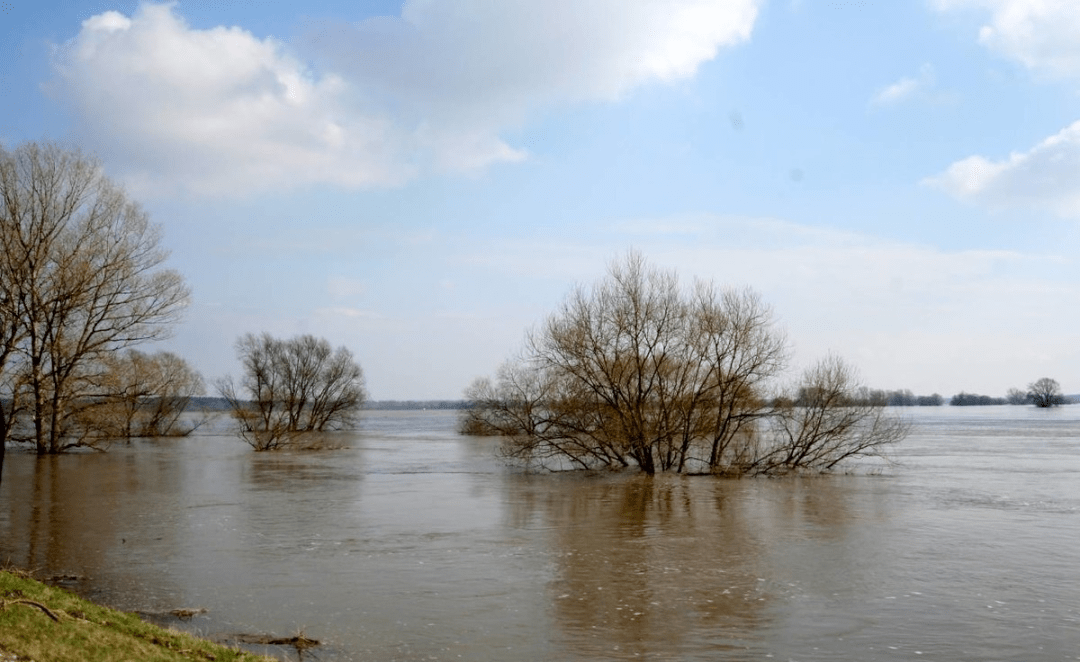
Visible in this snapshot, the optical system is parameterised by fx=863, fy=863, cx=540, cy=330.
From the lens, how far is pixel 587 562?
45.3ft

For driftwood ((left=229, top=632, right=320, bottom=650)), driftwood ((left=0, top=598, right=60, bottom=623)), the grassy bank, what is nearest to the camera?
the grassy bank

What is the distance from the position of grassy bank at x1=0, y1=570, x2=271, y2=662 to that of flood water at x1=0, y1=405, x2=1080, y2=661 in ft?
3.78

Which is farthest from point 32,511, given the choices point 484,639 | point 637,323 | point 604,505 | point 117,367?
point 117,367

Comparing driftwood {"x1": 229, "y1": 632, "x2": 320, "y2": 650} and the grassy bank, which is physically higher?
the grassy bank

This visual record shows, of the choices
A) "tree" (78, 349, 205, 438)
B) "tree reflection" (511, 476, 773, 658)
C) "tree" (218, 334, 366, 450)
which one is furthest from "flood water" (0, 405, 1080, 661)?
"tree" (218, 334, 366, 450)

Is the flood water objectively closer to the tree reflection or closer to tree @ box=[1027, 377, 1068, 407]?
the tree reflection

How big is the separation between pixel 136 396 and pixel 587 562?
34.0 m

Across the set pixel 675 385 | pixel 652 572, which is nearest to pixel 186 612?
pixel 652 572

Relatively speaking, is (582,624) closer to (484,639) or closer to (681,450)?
(484,639)

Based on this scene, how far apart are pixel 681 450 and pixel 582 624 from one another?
2134 cm

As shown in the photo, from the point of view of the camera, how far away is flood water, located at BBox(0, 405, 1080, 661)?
31.4 ft

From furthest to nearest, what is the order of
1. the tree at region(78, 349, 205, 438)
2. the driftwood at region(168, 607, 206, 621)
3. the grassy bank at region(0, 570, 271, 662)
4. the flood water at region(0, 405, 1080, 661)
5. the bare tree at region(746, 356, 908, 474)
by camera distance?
the tree at region(78, 349, 205, 438) < the bare tree at region(746, 356, 908, 474) < the driftwood at region(168, 607, 206, 621) < the flood water at region(0, 405, 1080, 661) < the grassy bank at region(0, 570, 271, 662)

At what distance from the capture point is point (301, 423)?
248 feet

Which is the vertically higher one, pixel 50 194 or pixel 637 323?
pixel 50 194
